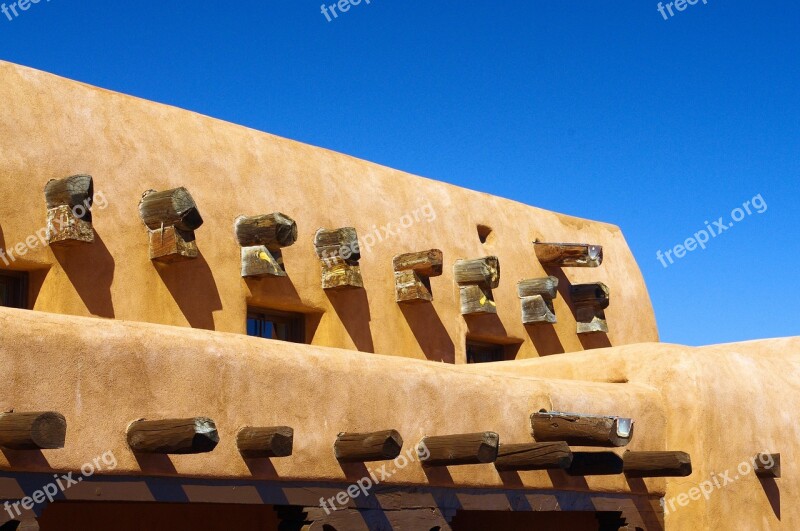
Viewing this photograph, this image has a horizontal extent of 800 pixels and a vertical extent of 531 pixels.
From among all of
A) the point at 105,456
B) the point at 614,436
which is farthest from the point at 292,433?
the point at 614,436

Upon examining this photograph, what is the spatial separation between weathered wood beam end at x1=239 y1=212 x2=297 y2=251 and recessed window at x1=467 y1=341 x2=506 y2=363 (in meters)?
4.09

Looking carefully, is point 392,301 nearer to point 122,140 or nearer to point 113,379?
point 122,140

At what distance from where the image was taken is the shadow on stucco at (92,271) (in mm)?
11211

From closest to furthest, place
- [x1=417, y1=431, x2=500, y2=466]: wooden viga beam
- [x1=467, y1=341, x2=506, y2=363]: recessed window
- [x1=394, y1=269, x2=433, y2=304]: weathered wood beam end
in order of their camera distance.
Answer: [x1=417, y1=431, x2=500, y2=466]: wooden viga beam
[x1=394, y1=269, x2=433, y2=304]: weathered wood beam end
[x1=467, y1=341, x2=506, y2=363]: recessed window

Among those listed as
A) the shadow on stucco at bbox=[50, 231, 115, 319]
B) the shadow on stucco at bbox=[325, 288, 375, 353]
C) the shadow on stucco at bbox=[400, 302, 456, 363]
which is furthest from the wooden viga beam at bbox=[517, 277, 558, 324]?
the shadow on stucco at bbox=[50, 231, 115, 319]

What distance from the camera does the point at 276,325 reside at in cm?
1359

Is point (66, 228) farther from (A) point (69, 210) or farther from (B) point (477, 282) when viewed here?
(B) point (477, 282)

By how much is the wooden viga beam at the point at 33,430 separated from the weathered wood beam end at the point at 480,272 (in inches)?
323

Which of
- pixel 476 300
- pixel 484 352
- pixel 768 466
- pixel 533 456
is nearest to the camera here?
pixel 533 456

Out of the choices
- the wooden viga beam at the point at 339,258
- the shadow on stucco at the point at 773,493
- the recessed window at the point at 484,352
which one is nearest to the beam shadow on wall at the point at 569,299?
the recessed window at the point at 484,352

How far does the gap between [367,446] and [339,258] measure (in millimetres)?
4194

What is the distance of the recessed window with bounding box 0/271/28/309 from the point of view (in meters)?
11.2

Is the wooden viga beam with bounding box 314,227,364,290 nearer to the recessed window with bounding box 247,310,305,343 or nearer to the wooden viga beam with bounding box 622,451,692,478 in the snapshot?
the recessed window with bounding box 247,310,305,343

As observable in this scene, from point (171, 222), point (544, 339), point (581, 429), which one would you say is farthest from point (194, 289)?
point (544, 339)
